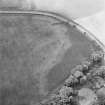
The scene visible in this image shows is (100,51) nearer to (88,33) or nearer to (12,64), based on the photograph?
(88,33)

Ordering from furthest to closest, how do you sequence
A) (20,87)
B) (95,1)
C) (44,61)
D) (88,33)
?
1. (95,1)
2. (88,33)
3. (44,61)
4. (20,87)

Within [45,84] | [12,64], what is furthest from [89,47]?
[12,64]

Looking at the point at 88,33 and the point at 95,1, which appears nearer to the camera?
the point at 88,33

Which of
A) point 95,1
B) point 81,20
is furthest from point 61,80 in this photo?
point 95,1

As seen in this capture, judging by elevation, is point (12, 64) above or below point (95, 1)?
below

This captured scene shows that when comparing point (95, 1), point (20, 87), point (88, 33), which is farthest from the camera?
point (95, 1)

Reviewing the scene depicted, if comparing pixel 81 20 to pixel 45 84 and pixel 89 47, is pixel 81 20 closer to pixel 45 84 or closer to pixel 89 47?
pixel 89 47

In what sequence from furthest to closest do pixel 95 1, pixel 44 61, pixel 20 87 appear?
pixel 95 1 < pixel 44 61 < pixel 20 87

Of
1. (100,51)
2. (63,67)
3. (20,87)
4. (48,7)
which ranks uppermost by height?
(48,7)

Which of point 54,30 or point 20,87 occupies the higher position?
point 54,30
